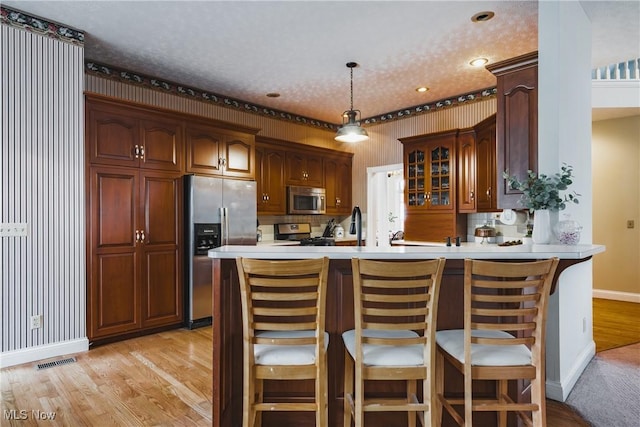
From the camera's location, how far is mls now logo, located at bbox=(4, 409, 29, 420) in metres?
2.28

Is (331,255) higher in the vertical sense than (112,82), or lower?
lower

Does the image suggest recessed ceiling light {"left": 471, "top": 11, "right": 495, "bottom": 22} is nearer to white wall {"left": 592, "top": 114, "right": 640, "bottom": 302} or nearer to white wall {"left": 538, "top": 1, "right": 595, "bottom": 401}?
white wall {"left": 538, "top": 1, "right": 595, "bottom": 401}

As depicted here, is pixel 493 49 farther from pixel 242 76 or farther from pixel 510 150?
pixel 242 76

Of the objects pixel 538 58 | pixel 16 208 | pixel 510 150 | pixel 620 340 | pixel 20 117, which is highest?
pixel 538 58

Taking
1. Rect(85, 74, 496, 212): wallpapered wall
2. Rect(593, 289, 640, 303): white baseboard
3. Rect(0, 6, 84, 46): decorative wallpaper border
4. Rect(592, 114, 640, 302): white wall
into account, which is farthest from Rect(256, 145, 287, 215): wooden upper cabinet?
Rect(593, 289, 640, 303): white baseboard

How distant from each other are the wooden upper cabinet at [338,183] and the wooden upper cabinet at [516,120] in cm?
342

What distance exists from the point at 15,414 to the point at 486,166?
4.79 metres

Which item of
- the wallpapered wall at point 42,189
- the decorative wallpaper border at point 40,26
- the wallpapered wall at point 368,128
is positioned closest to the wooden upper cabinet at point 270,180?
the wallpapered wall at point 368,128

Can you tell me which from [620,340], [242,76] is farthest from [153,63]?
[620,340]

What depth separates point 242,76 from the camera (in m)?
4.54

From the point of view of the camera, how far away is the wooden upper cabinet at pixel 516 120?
9.71ft

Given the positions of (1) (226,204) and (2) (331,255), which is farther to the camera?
(1) (226,204)

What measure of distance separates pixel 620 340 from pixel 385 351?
3.31 m

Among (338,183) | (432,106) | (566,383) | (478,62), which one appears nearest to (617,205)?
(432,106)
